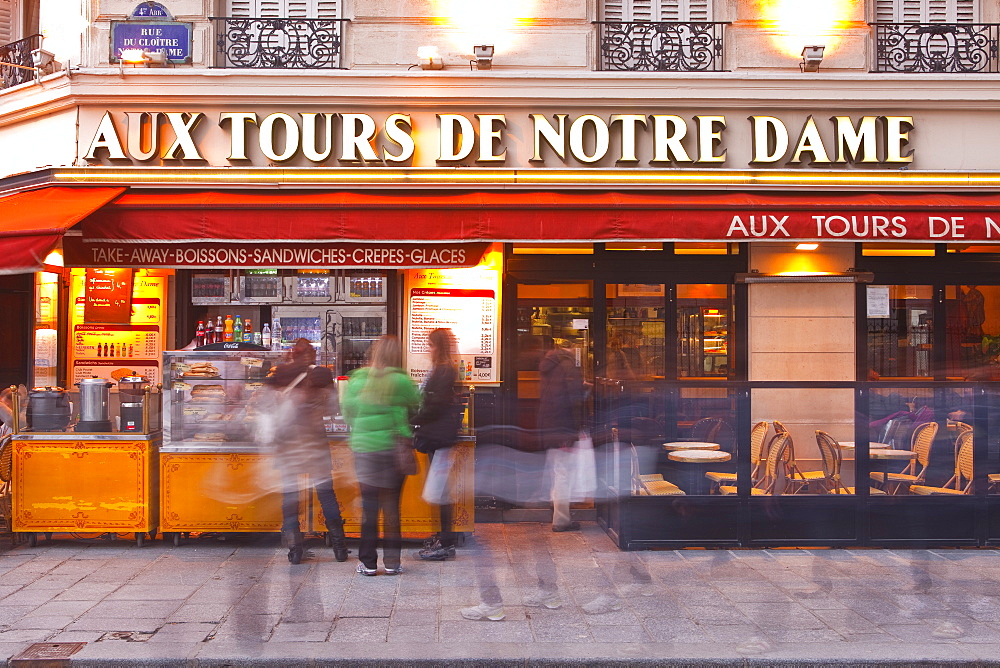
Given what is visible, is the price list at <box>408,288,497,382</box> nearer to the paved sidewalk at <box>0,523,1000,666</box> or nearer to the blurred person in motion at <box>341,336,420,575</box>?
the paved sidewalk at <box>0,523,1000,666</box>

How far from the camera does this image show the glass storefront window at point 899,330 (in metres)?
9.86

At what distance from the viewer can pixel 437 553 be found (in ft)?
24.2

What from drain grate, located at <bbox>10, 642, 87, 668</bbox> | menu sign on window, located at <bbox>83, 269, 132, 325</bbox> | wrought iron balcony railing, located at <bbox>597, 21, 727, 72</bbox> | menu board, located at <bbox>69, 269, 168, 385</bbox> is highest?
wrought iron balcony railing, located at <bbox>597, 21, 727, 72</bbox>

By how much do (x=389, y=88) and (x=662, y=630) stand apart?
20.7 ft

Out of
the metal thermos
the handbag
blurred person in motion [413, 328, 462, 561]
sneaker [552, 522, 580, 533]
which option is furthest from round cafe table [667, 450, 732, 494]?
the metal thermos

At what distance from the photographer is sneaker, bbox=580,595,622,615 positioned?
19.6 ft

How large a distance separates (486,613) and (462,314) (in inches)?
167

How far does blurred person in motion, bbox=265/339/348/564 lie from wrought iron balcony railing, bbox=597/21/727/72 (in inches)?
196

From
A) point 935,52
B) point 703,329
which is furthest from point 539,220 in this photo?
point 935,52

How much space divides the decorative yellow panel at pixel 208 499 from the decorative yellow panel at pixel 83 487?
0.21 m

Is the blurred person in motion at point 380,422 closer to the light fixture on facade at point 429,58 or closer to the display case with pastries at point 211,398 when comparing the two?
the display case with pastries at point 211,398

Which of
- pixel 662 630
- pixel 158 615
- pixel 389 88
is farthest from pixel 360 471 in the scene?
pixel 389 88

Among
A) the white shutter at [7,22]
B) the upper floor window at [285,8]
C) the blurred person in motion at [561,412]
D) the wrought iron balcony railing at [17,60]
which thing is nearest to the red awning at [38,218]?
the wrought iron balcony railing at [17,60]

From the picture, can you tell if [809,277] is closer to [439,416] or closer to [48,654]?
[439,416]
